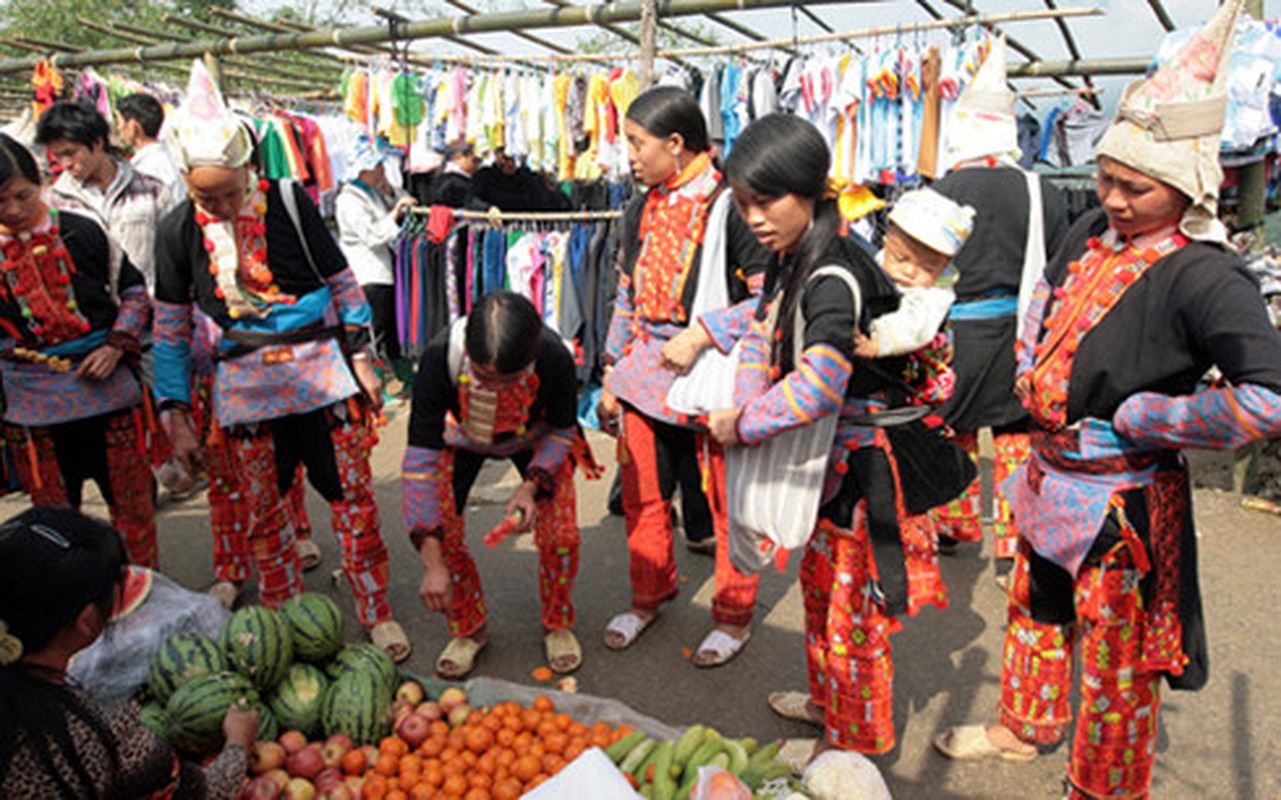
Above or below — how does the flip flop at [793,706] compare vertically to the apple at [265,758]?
below

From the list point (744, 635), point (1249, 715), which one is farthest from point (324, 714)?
point (1249, 715)

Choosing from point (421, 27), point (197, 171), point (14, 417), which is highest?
point (421, 27)

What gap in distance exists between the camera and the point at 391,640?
142 inches

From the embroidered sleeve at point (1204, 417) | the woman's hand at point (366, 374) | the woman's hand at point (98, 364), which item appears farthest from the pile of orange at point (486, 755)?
the woman's hand at point (98, 364)

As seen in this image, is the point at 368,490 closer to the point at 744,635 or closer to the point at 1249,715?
the point at 744,635

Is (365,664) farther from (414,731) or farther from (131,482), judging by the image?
(131,482)

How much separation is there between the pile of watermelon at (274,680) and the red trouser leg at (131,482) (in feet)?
3.90

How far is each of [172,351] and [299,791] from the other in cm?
179

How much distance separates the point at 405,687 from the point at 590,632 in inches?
47.2

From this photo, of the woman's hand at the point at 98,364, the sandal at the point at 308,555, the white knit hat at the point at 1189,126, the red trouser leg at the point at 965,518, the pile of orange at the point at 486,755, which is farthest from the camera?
the sandal at the point at 308,555

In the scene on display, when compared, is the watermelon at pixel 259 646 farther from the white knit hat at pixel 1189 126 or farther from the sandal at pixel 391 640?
the white knit hat at pixel 1189 126

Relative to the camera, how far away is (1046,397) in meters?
2.24

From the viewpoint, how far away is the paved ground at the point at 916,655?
9.39 ft

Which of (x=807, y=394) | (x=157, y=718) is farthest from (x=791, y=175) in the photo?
(x=157, y=718)
